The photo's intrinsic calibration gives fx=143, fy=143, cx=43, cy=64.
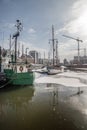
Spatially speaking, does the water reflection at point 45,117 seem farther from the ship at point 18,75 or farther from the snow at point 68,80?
the snow at point 68,80

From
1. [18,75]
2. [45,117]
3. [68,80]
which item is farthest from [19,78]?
[45,117]

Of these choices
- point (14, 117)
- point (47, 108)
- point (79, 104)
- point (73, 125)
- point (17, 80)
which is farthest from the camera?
point (17, 80)

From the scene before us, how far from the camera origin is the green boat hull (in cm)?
2018

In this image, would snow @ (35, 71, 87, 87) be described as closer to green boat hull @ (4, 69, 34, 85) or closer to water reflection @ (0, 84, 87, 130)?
green boat hull @ (4, 69, 34, 85)

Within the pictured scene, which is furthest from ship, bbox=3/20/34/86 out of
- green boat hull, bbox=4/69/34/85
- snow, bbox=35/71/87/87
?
snow, bbox=35/71/87/87

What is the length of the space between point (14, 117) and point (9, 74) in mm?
12161

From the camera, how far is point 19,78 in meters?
20.4

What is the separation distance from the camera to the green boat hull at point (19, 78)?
20.2 meters

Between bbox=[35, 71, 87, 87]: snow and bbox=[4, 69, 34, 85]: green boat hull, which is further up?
bbox=[4, 69, 34, 85]: green boat hull

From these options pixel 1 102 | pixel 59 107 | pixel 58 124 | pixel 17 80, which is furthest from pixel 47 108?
pixel 17 80

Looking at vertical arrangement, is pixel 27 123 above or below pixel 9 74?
below

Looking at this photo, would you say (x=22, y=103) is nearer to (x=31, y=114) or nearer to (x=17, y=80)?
(x=31, y=114)

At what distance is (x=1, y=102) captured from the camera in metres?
12.8

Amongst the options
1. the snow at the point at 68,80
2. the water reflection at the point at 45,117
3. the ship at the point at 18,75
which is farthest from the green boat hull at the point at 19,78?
the water reflection at the point at 45,117
